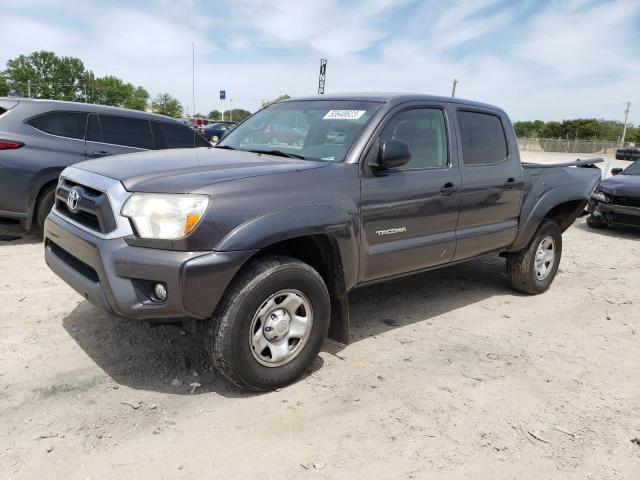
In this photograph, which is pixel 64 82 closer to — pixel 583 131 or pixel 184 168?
pixel 583 131

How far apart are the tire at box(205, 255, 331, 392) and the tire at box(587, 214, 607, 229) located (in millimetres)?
8411

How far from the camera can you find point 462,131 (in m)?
4.36

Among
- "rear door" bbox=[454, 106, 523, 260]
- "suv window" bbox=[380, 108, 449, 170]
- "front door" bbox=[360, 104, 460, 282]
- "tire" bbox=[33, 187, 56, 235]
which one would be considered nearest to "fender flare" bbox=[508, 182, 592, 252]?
"rear door" bbox=[454, 106, 523, 260]

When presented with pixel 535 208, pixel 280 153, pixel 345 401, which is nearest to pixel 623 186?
pixel 535 208

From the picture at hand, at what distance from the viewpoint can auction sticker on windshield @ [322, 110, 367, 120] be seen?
3.75 metres

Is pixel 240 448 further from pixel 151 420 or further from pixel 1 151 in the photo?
pixel 1 151

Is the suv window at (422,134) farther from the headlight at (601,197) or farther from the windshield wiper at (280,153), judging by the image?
the headlight at (601,197)

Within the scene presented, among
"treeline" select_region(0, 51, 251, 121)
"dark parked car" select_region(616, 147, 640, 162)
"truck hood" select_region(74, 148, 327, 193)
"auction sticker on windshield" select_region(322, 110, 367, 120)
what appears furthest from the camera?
"treeline" select_region(0, 51, 251, 121)

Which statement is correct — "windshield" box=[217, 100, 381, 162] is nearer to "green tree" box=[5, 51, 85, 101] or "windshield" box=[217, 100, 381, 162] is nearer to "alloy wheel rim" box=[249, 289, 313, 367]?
"alloy wheel rim" box=[249, 289, 313, 367]

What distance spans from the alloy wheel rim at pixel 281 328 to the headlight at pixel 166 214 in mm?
657

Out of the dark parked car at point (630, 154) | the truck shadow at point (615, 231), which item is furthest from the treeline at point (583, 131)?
the truck shadow at point (615, 231)

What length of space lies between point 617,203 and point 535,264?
5239 mm

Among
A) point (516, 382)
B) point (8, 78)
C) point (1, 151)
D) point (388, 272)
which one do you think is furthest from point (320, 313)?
point (8, 78)

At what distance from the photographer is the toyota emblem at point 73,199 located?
10.1ft
